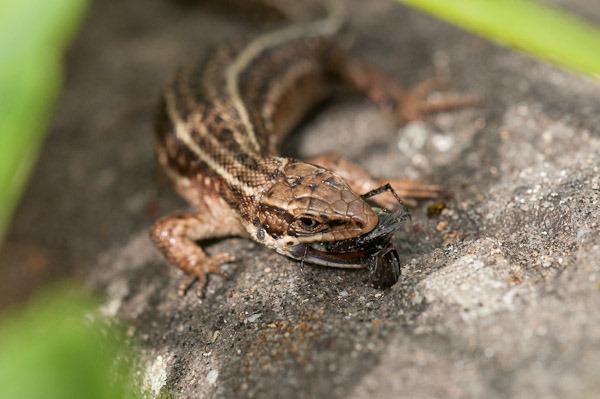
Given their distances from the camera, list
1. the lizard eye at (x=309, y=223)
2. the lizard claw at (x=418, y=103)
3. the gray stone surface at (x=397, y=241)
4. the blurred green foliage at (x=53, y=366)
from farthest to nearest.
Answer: the lizard claw at (x=418, y=103), the lizard eye at (x=309, y=223), the gray stone surface at (x=397, y=241), the blurred green foliage at (x=53, y=366)

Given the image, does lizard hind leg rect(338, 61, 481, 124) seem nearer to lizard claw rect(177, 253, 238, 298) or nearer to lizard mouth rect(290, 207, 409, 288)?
lizard mouth rect(290, 207, 409, 288)

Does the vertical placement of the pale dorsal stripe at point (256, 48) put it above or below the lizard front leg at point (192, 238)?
above

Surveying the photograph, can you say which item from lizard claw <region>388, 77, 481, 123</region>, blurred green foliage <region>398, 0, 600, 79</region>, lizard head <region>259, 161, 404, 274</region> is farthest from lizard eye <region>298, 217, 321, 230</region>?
lizard claw <region>388, 77, 481, 123</region>

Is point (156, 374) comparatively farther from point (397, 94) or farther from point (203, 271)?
point (397, 94)

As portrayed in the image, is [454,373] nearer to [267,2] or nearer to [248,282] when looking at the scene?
[248,282]

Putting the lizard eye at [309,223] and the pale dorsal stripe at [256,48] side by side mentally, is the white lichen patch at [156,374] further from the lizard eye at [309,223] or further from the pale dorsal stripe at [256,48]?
the pale dorsal stripe at [256,48]

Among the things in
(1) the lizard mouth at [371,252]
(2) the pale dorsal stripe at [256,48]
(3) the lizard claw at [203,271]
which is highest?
(2) the pale dorsal stripe at [256,48]

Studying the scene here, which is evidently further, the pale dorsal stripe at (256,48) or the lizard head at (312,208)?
the pale dorsal stripe at (256,48)

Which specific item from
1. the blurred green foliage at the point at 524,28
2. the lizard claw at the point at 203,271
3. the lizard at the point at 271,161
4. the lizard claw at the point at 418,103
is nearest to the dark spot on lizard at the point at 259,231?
the lizard at the point at 271,161

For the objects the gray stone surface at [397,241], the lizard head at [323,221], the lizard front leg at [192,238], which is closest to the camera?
the gray stone surface at [397,241]
